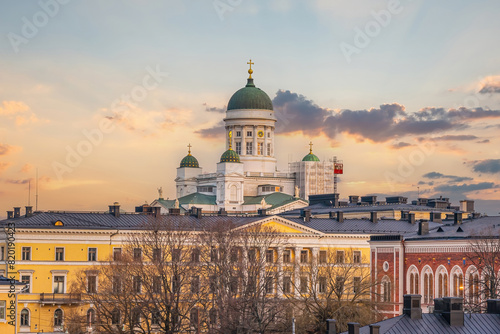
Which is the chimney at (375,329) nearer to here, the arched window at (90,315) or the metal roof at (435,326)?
the metal roof at (435,326)

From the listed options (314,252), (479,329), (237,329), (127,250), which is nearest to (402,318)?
(479,329)

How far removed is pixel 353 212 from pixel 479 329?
3297 inches

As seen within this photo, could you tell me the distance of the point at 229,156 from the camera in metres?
198

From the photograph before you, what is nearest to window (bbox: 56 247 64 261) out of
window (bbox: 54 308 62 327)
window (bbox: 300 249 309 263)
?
window (bbox: 54 308 62 327)

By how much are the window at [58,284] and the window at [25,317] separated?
3.77 meters

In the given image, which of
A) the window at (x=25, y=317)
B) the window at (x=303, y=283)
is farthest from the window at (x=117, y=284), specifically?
the window at (x=303, y=283)

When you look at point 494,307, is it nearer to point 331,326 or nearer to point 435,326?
point 435,326

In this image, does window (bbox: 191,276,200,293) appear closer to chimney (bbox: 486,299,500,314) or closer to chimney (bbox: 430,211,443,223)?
chimney (bbox: 486,299,500,314)

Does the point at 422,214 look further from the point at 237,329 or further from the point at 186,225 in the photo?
the point at 237,329

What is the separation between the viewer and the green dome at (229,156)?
197875mm

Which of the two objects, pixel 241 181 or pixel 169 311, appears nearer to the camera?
pixel 169 311

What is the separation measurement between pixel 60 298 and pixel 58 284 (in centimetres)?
208

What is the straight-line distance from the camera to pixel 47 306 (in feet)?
354

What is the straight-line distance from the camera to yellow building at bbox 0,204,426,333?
352ft
